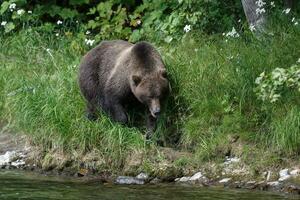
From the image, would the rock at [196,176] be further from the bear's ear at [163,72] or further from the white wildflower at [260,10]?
the white wildflower at [260,10]

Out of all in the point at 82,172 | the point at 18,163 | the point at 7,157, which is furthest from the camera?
the point at 7,157

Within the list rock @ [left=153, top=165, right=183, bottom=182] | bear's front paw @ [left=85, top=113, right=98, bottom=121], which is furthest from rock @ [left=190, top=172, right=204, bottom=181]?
bear's front paw @ [left=85, top=113, right=98, bottom=121]

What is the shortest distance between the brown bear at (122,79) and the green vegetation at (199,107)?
20cm

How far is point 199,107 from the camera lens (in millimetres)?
9945

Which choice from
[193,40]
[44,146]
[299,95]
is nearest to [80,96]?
[44,146]

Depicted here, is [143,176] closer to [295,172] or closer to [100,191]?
[100,191]

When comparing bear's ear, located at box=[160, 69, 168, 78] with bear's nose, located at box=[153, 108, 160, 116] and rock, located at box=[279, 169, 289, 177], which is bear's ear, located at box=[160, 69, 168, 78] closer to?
bear's nose, located at box=[153, 108, 160, 116]

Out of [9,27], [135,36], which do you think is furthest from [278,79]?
[9,27]

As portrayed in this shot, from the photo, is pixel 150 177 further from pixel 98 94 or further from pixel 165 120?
pixel 98 94

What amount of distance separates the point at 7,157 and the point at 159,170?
208 centimetres

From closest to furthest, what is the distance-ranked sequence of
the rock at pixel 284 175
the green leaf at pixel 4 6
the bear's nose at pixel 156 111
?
1. the rock at pixel 284 175
2. the bear's nose at pixel 156 111
3. the green leaf at pixel 4 6

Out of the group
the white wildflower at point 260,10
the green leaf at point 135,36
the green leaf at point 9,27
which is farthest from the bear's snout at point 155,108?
the green leaf at point 9,27

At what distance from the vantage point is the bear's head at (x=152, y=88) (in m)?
9.86

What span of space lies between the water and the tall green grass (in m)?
0.81
